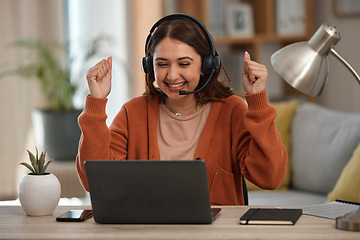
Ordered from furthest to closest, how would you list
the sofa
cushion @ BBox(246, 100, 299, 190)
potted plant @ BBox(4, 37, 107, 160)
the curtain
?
the curtain, potted plant @ BBox(4, 37, 107, 160), cushion @ BBox(246, 100, 299, 190), the sofa

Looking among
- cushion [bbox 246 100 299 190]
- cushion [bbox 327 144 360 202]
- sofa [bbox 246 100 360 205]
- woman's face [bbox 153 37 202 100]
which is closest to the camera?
woman's face [bbox 153 37 202 100]

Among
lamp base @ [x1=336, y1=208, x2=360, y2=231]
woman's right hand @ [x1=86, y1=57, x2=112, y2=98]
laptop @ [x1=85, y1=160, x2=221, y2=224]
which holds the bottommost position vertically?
lamp base @ [x1=336, y1=208, x2=360, y2=231]

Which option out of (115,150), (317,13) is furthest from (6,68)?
(115,150)

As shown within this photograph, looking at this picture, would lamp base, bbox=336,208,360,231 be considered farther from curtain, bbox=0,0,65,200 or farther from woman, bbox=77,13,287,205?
curtain, bbox=0,0,65,200

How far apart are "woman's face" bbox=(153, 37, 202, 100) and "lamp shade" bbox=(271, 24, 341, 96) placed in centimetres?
34

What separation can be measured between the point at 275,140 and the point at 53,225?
2.04 feet

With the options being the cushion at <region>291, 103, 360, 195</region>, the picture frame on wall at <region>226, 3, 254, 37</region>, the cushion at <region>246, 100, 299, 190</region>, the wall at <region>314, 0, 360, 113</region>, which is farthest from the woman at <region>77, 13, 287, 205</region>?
the wall at <region>314, 0, 360, 113</region>

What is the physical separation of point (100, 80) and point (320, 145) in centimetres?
154

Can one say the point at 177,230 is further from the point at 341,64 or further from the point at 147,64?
the point at 341,64

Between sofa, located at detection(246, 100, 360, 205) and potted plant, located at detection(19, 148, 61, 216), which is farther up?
potted plant, located at detection(19, 148, 61, 216)

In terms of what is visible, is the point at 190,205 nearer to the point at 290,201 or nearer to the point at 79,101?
the point at 290,201

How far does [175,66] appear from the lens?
1740mm

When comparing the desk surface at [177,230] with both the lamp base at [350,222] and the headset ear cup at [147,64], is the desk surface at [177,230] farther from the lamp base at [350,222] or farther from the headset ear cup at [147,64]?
the headset ear cup at [147,64]

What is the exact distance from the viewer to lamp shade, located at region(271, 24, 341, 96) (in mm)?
1411
